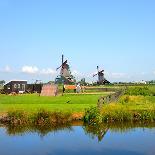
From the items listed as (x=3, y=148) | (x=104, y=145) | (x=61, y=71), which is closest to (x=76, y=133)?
(x=104, y=145)

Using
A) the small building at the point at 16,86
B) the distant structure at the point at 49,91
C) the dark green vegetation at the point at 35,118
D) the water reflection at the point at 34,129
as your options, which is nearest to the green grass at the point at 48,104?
the dark green vegetation at the point at 35,118

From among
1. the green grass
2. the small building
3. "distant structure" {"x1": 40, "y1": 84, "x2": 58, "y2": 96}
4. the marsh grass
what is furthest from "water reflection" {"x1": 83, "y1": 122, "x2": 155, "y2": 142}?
the small building

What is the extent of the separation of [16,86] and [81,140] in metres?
44.8

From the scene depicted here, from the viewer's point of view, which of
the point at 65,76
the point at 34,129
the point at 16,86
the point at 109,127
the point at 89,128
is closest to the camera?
the point at 34,129

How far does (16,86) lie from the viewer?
7269 centimetres

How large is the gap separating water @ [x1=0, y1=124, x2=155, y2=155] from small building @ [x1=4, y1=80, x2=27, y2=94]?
128 ft

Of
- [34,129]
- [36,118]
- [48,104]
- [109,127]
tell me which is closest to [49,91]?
[48,104]

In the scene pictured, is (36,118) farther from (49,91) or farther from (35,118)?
(49,91)

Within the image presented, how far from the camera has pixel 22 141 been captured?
29.2m

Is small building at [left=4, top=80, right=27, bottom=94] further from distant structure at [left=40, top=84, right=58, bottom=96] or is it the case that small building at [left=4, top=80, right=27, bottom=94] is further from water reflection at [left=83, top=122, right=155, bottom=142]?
water reflection at [left=83, top=122, right=155, bottom=142]

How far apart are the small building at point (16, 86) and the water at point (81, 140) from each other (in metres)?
39.0

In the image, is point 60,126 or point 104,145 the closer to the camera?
point 104,145

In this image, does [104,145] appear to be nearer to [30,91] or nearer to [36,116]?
[36,116]

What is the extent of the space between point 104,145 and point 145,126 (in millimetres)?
8668
